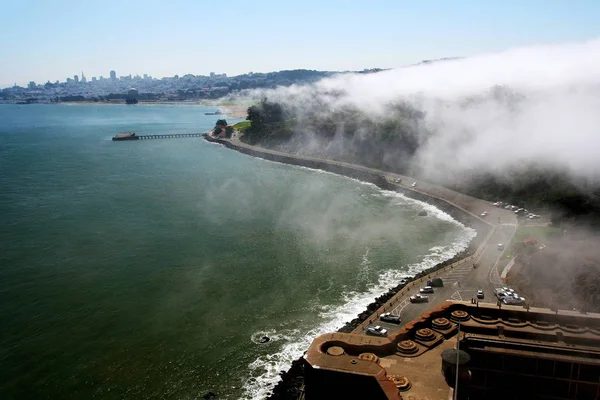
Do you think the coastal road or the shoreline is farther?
the coastal road

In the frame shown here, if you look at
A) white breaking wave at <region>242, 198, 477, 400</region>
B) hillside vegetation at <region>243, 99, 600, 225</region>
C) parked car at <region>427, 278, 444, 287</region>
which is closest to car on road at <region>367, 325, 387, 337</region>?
white breaking wave at <region>242, 198, 477, 400</region>

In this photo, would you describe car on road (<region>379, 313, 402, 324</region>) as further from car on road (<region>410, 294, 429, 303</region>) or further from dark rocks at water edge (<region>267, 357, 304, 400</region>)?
dark rocks at water edge (<region>267, 357, 304, 400</region>)

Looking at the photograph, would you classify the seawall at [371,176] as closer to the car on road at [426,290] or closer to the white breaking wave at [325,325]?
the white breaking wave at [325,325]

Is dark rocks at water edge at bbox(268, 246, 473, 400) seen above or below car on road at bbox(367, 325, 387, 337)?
below

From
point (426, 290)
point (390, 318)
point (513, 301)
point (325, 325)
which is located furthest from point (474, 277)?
point (325, 325)

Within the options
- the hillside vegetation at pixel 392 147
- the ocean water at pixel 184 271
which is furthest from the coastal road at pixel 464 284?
the hillside vegetation at pixel 392 147
